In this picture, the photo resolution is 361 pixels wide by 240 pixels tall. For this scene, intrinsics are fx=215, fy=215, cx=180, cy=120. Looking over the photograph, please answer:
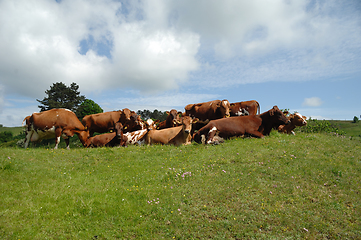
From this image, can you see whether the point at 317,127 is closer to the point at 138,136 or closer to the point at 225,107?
the point at 225,107

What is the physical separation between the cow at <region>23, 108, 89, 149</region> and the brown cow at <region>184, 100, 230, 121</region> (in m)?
11.0

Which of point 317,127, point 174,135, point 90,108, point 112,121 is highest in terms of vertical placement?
point 90,108

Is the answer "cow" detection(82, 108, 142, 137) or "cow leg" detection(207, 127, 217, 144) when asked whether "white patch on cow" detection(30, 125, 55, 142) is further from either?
"cow leg" detection(207, 127, 217, 144)

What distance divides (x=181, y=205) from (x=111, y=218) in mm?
2286

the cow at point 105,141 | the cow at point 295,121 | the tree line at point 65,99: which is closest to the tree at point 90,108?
the tree line at point 65,99

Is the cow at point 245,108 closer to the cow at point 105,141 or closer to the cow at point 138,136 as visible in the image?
the cow at point 138,136

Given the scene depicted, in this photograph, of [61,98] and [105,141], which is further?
[61,98]

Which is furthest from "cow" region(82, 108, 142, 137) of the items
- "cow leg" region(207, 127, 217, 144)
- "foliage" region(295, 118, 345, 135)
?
"foliage" region(295, 118, 345, 135)

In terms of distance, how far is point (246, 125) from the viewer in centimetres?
1595

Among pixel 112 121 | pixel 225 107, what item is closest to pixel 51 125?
pixel 112 121

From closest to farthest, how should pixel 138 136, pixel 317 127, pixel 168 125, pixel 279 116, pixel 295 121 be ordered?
pixel 279 116, pixel 138 136, pixel 295 121, pixel 168 125, pixel 317 127

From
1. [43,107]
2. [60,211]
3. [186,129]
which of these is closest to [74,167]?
[60,211]

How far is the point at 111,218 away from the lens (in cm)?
673

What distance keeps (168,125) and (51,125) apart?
10334mm
